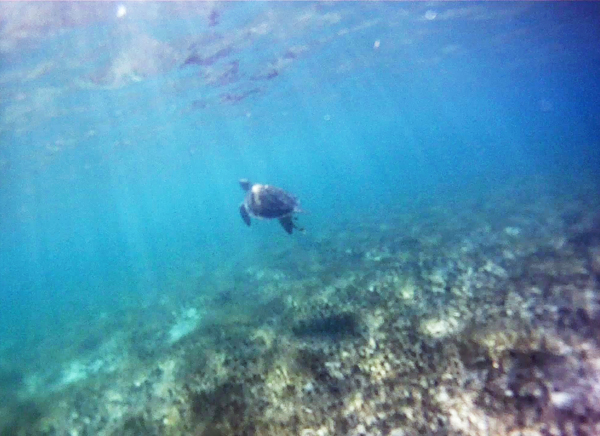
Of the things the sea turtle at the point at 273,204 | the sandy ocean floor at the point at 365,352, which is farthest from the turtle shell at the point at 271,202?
the sandy ocean floor at the point at 365,352

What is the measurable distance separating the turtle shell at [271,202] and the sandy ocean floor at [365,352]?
3069 mm

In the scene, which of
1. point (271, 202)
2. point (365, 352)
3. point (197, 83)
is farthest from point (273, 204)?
point (197, 83)

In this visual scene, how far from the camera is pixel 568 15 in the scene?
3834cm

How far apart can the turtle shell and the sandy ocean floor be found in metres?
3.07

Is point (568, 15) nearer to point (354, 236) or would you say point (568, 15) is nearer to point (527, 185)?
point (527, 185)

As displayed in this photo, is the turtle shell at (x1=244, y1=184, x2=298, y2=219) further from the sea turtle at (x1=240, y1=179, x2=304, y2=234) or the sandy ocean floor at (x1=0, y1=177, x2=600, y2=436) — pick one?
the sandy ocean floor at (x1=0, y1=177, x2=600, y2=436)

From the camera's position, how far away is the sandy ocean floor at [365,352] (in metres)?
6.97

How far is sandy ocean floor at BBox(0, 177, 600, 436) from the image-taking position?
22.9 ft

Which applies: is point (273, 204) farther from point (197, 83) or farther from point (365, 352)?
point (197, 83)

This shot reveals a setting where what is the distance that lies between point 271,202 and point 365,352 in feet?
24.2

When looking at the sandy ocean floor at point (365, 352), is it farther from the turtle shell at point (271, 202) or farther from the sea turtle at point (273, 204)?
the turtle shell at point (271, 202)

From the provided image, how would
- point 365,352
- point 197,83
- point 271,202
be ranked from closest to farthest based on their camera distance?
point 365,352
point 271,202
point 197,83

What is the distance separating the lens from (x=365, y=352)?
8992 mm

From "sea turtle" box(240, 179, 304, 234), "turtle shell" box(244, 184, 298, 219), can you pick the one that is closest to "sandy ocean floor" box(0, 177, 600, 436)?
"sea turtle" box(240, 179, 304, 234)
